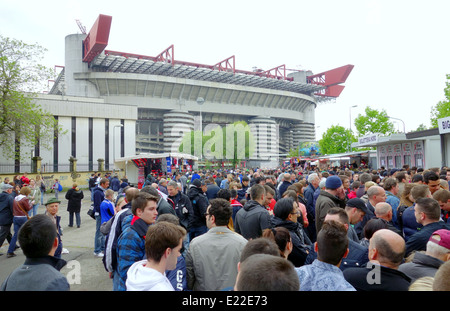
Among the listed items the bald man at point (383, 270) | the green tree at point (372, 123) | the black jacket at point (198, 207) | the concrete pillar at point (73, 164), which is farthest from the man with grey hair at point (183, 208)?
the green tree at point (372, 123)

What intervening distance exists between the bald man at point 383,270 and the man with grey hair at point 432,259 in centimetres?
18

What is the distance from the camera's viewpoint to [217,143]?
56.4 metres

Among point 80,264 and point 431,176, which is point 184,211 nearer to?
point 80,264

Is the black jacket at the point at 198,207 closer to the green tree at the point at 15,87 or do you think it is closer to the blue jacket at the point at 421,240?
the blue jacket at the point at 421,240

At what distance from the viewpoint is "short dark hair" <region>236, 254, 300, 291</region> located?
1.44 metres

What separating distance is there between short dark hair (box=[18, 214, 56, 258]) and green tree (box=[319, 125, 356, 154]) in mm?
59657

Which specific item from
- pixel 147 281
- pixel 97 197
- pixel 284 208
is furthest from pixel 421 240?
pixel 97 197

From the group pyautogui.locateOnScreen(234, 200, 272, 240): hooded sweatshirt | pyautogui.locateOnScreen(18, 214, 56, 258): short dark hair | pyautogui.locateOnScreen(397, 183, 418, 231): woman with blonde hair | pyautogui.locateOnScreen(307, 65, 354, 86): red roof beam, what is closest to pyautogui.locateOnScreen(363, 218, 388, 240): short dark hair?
pyautogui.locateOnScreen(234, 200, 272, 240): hooded sweatshirt

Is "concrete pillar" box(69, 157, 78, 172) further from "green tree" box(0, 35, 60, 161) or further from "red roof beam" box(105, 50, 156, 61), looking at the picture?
"red roof beam" box(105, 50, 156, 61)

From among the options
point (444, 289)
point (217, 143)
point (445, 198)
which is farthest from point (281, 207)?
point (217, 143)

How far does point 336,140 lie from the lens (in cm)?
5856

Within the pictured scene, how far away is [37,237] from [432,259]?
317cm
